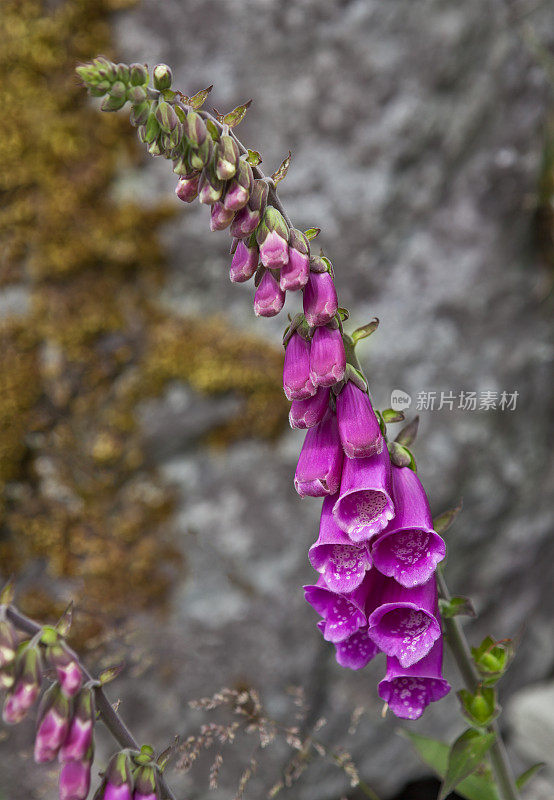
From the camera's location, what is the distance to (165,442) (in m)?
1.94

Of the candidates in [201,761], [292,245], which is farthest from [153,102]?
[201,761]

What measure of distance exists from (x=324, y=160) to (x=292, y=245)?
1124 mm

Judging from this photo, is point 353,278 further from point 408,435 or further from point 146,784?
point 146,784

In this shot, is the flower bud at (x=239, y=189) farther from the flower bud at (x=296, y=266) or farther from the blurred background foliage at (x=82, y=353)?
the blurred background foliage at (x=82, y=353)

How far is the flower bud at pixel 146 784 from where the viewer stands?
83 cm

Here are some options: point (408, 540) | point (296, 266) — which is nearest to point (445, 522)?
point (408, 540)

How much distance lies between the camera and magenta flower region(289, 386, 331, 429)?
938 millimetres

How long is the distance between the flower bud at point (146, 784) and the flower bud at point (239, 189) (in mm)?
631

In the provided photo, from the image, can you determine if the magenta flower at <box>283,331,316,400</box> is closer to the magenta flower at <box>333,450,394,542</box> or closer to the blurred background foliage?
the magenta flower at <box>333,450,394,542</box>

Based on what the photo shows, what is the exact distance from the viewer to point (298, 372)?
0.90 meters

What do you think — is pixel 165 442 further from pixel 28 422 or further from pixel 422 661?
pixel 422 661

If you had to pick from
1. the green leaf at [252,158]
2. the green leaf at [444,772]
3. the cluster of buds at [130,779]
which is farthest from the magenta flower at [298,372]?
the green leaf at [444,772]

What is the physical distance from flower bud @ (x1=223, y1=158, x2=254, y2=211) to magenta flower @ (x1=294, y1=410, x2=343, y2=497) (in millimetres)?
295

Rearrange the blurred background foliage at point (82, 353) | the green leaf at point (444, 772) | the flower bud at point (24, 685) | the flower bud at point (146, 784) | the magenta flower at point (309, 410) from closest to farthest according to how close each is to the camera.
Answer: the flower bud at point (24, 685) < the flower bud at point (146, 784) < the magenta flower at point (309, 410) < the green leaf at point (444, 772) < the blurred background foliage at point (82, 353)
